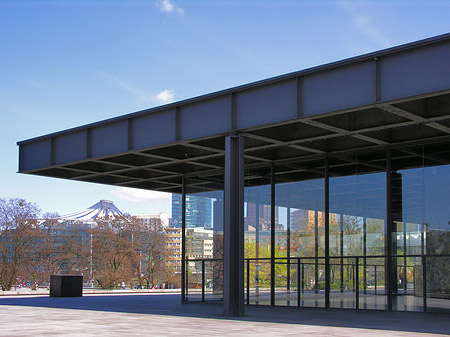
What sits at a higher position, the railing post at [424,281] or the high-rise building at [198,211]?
the high-rise building at [198,211]

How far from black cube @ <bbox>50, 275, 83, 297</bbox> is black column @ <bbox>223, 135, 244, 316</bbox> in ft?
61.9

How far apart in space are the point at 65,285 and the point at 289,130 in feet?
67.7

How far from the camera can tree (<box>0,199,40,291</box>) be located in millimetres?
52656

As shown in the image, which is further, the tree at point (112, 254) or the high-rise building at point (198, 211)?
the tree at point (112, 254)

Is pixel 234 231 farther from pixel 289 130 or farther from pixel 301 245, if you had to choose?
pixel 301 245

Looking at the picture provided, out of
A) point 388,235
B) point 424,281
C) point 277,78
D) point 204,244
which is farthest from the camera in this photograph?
point 204,244

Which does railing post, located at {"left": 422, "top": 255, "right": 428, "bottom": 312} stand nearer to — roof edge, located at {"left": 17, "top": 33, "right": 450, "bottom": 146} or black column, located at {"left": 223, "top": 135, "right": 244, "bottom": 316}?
black column, located at {"left": 223, "top": 135, "right": 244, "bottom": 316}

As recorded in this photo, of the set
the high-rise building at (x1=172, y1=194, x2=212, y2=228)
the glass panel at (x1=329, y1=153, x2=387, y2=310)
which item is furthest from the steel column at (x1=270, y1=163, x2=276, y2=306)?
the high-rise building at (x1=172, y1=194, x2=212, y2=228)

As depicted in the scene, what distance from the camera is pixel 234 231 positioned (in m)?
19.6

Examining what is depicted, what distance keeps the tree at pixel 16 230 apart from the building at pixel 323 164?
26.8 metres

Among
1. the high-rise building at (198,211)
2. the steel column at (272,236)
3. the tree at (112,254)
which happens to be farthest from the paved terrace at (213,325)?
the tree at (112,254)

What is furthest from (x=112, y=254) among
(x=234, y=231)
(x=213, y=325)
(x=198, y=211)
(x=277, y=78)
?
(x=213, y=325)

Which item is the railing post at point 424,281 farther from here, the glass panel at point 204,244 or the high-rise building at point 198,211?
the high-rise building at point 198,211

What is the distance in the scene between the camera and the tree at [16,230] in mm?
52656
